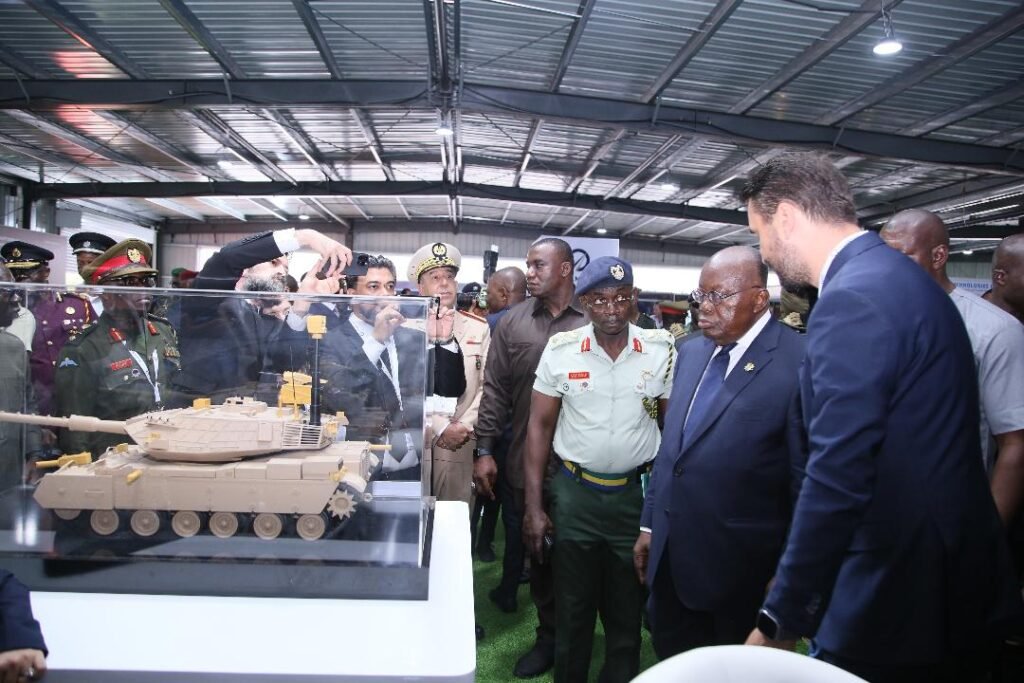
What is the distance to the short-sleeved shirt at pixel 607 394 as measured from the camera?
272 cm

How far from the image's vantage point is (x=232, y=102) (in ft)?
28.1

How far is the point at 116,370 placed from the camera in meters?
1.80

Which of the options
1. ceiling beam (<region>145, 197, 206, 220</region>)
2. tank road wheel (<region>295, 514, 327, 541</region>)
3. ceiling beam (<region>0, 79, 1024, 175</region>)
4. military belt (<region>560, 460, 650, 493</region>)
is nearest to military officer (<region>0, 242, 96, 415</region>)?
tank road wheel (<region>295, 514, 327, 541</region>)

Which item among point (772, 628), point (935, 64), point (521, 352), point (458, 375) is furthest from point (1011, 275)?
point (935, 64)

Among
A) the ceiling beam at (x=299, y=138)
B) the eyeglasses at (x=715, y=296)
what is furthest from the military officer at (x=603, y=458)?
the ceiling beam at (x=299, y=138)

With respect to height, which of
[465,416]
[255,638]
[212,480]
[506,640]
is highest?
[212,480]

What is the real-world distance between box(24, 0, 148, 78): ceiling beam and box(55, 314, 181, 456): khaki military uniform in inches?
277

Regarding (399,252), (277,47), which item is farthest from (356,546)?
(399,252)

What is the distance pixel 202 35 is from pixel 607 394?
7129 mm

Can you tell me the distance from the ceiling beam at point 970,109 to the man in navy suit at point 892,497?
27.3 feet

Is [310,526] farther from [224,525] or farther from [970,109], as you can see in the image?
[970,109]

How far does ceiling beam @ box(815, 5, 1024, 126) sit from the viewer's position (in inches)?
239

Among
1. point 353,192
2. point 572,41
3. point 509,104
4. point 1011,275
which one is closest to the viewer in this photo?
point 1011,275

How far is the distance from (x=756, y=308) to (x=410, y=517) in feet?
4.80
